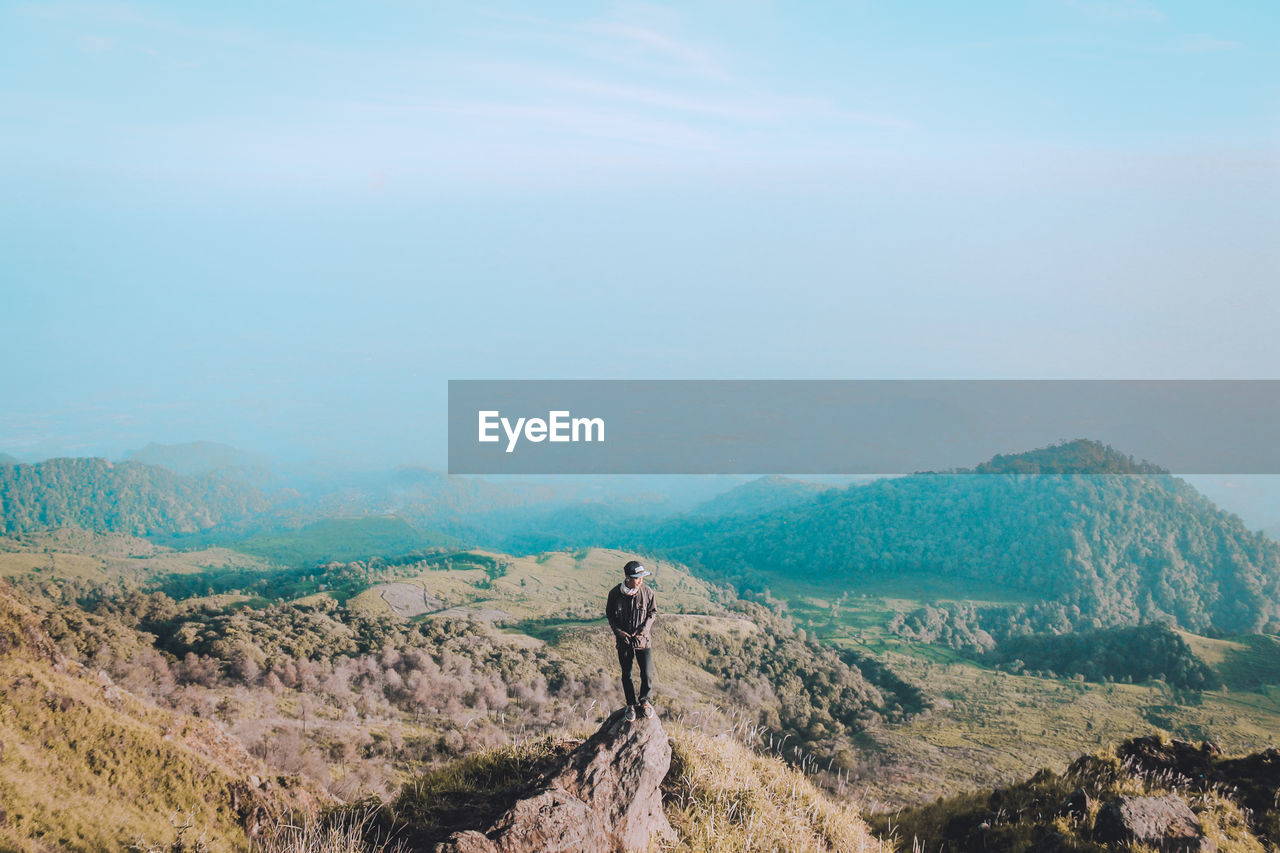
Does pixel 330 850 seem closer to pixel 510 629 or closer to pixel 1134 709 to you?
pixel 510 629

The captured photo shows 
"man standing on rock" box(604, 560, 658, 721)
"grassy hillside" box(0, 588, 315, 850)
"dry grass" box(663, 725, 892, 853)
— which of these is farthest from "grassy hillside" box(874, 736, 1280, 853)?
"grassy hillside" box(0, 588, 315, 850)

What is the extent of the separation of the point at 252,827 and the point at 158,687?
173ft

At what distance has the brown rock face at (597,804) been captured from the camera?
912 cm

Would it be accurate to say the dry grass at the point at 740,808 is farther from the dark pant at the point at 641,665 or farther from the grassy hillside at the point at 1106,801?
the grassy hillside at the point at 1106,801

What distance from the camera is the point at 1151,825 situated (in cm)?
1432

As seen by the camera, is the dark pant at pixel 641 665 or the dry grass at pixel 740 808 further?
the dark pant at pixel 641 665

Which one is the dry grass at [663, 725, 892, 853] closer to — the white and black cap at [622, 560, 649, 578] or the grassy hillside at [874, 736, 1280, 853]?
the grassy hillside at [874, 736, 1280, 853]

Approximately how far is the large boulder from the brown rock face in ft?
34.4

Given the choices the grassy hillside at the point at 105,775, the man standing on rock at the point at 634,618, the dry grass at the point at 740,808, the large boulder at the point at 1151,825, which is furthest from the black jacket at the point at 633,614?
the large boulder at the point at 1151,825

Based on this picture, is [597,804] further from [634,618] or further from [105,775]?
[105,775]

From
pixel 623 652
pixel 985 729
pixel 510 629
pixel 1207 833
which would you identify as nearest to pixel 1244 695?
pixel 985 729

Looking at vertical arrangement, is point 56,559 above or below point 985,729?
above

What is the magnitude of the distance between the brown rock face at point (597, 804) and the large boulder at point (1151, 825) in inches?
412

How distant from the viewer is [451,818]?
1059 cm
